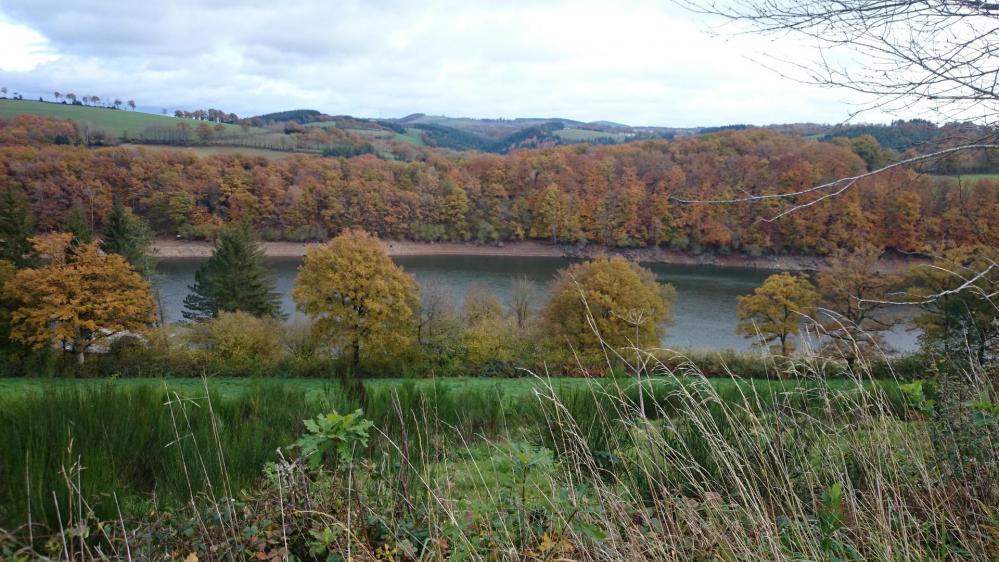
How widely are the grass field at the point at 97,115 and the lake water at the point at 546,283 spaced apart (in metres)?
50.0

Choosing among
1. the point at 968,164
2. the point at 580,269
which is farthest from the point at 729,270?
the point at 968,164

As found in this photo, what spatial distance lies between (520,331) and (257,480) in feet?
64.5

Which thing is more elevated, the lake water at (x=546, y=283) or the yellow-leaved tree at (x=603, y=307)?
the yellow-leaved tree at (x=603, y=307)

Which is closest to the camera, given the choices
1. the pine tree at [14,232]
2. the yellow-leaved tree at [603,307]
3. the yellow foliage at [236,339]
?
the yellow foliage at [236,339]

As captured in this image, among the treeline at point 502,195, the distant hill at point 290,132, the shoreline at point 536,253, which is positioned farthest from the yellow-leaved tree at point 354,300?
the distant hill at point 290,132

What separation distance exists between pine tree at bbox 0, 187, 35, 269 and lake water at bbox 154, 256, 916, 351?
284 inches

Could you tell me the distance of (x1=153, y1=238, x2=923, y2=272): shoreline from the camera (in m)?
52.5

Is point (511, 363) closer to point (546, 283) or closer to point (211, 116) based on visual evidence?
point (546, 283)

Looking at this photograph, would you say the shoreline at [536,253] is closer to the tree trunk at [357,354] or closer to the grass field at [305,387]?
the tree trunk at [357,354]

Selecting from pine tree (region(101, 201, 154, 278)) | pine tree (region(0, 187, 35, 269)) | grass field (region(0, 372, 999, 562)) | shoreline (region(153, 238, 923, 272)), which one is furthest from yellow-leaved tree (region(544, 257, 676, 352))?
shoreline (region(153, 238, 923, 272))

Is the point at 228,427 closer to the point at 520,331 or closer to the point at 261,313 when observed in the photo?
the point at 520,331

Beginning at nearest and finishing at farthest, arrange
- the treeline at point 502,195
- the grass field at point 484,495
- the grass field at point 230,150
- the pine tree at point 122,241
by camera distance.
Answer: the grass field at point 484,495 → the pine tree at point 122,241 → the treeline at point 502,195 → the grass field at point 230,150

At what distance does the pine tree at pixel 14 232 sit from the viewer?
21.1 m

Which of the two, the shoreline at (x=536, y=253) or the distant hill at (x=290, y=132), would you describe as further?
the distant hill at (x=290, y=132)
